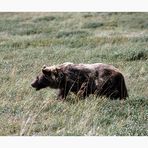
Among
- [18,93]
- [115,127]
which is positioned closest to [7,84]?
[18,93]

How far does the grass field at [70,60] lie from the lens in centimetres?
788

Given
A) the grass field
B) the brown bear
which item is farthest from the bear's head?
the grass field

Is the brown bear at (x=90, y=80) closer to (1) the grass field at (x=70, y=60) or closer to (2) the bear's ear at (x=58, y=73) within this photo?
(2) the bear's ear at (x=58, y=73)

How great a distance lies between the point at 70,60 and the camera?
909 centimetres

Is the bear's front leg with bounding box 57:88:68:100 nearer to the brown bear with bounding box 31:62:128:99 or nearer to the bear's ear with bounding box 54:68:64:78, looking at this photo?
the brown bear with bounding box 31:62:128:99

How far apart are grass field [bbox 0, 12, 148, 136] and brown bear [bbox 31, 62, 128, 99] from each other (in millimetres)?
136

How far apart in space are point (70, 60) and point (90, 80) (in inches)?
27.2

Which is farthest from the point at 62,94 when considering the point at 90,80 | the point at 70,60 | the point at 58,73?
the point at 70,60

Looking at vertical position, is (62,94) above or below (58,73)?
below

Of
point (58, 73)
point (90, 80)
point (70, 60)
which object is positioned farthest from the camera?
point (70, 60)

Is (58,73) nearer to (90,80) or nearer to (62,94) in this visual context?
(62,94)

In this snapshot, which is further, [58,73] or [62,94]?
[58,73]

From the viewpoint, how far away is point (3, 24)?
9.60 metres

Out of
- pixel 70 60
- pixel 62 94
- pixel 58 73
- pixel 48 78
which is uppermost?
pixel 70 60
